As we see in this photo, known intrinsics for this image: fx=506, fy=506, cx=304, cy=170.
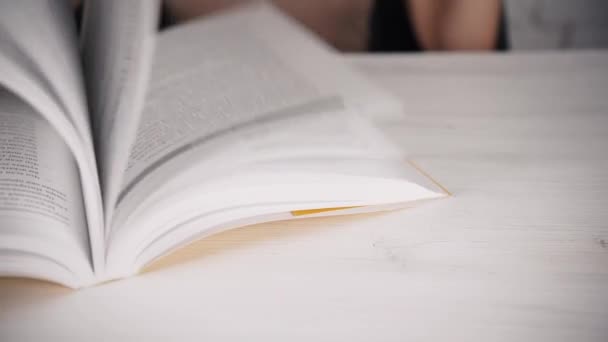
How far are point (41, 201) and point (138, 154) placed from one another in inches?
3.4

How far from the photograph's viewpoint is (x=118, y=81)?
0.41 metres

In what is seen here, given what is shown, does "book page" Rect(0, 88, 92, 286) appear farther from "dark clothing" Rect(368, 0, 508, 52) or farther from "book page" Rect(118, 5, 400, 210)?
"dark clothing" Rect(368, 0, 508, 52)

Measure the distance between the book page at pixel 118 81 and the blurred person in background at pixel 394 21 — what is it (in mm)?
614

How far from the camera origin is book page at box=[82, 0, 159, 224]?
0.38 meters

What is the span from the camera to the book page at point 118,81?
38cm

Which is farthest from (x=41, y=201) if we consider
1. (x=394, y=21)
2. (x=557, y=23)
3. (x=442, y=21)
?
(x=557, y=23)

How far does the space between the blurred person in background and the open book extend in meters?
0.44

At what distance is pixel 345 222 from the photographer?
0.44m

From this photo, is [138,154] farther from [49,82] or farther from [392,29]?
[392,29]

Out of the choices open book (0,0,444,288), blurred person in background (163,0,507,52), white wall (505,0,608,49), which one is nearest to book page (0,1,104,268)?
open book (0,0,444,288)

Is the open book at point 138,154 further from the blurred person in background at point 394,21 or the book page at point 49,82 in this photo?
the blurred person in background at point 394,21

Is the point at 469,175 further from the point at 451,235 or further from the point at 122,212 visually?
the point at 122,212

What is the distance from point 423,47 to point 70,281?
809 millimetres

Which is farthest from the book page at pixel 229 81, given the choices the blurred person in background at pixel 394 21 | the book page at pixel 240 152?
the blurred person in background at pixel 394 21
